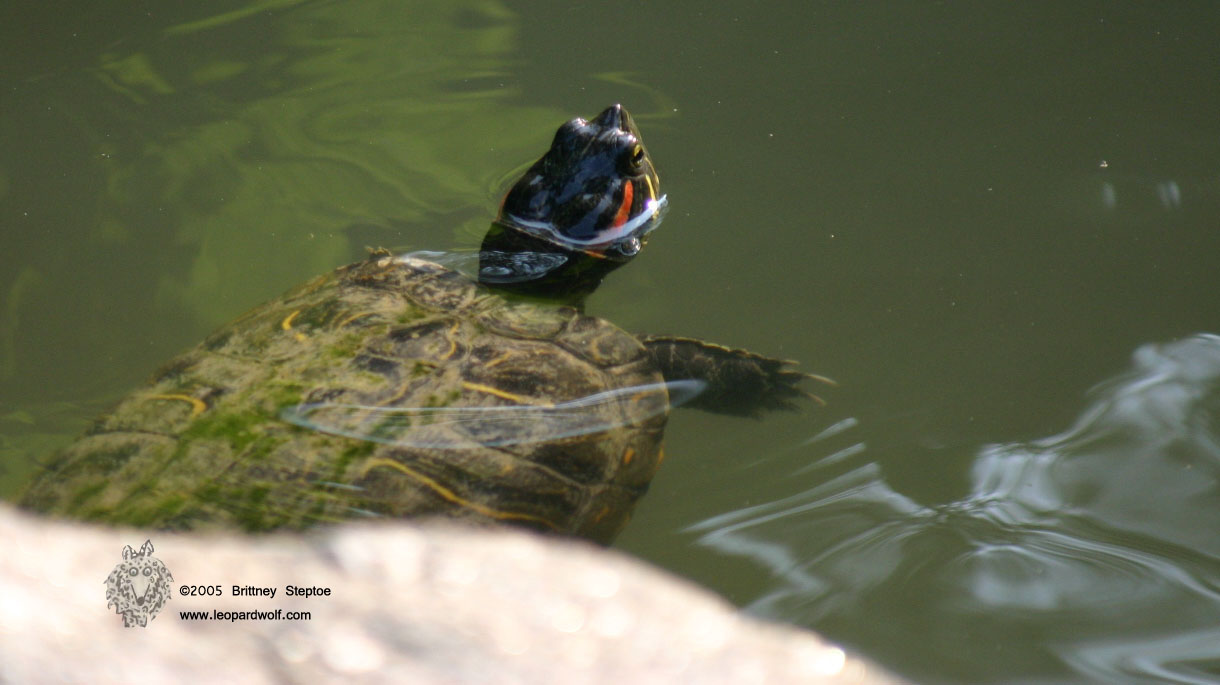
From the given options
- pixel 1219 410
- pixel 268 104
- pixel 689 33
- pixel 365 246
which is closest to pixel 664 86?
pixel 689 33

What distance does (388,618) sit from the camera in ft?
5.00

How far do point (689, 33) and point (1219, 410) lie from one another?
2968mm

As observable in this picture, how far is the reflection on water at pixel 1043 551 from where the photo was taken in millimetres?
1790

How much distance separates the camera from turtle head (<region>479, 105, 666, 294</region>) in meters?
3.04

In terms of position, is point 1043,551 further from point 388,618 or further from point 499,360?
point 388,618

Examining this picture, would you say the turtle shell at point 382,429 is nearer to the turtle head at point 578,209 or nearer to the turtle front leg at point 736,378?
the turtle front leg at point 736,378

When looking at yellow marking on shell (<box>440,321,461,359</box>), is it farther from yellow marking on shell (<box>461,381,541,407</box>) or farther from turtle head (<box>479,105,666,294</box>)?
turtle head (<box>479,105,666,294</box>)

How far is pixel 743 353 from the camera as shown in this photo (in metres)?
2.66

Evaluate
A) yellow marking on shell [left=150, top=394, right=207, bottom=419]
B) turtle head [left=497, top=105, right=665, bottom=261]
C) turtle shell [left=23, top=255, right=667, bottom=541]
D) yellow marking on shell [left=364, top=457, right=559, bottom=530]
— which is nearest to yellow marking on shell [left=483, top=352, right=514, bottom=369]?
turtle shell [left=23, top=255, right=667, bottom=541]

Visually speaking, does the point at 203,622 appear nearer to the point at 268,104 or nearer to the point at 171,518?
the point at 171,518

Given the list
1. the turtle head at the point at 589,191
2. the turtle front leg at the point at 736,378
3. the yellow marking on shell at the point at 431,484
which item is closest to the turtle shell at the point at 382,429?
the yellow marking on shell at the point at 431,484

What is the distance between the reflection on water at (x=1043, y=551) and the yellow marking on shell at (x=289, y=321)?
53.1 inches

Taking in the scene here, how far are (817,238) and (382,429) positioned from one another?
77.3 inches

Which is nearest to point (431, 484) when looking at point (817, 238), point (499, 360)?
point (499, 360)
